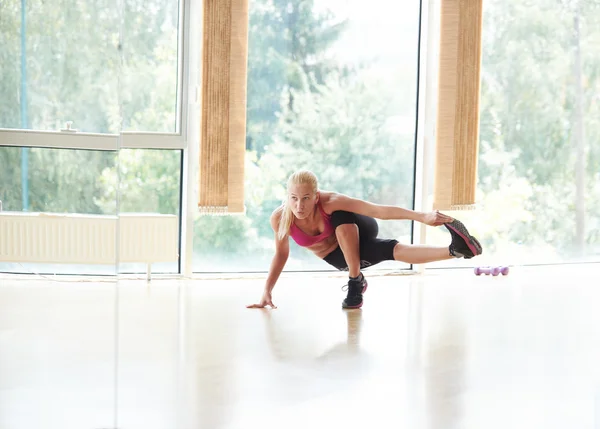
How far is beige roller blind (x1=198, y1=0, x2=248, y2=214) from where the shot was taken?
195 inches

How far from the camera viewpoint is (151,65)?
5.02m

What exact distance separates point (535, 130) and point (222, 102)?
2.40m

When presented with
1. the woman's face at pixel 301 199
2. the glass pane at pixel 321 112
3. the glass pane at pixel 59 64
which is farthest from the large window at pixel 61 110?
the glass pane at pixel 321 112

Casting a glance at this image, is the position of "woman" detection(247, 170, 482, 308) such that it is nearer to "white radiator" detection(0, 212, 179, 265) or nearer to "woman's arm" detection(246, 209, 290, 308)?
"woman's arm" detection(246, 209, 290, 308)

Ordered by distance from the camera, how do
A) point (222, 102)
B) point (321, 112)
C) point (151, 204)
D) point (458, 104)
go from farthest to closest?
point (458, 104) < point (321, 112) < point (151, 204) < point (222, 102)

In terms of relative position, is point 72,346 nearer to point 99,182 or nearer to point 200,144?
point 99,182

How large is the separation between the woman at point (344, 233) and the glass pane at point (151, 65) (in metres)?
1.30

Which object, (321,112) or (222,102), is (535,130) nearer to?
(321,112)

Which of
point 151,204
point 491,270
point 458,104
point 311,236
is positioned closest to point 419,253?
point 311,236

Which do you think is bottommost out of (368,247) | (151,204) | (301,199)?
(368,247)

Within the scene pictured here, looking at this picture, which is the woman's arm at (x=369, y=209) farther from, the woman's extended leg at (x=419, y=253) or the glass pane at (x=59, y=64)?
the glass pane at (x=59, y=64)

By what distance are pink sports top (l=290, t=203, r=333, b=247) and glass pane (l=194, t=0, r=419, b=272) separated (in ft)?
3.79

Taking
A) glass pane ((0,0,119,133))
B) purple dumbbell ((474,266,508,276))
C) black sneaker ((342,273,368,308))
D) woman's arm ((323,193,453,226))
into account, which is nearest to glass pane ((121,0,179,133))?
woman's arm ((323,193,453,226))

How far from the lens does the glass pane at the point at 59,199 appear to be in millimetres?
1447
